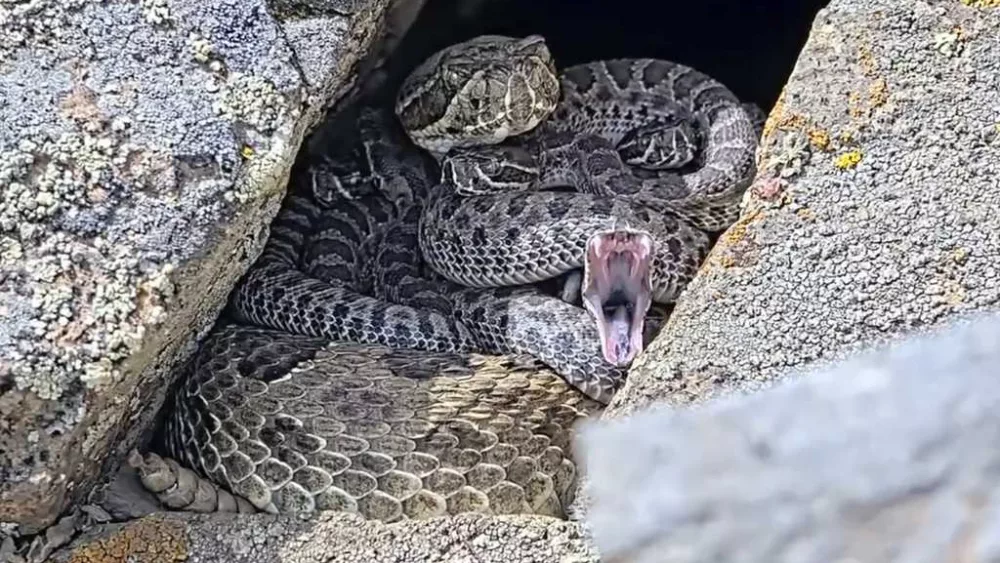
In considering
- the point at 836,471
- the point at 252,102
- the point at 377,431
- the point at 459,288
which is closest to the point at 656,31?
the point at 459,288

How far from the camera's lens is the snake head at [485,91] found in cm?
401

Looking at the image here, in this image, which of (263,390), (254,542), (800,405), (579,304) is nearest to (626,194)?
(579,304)

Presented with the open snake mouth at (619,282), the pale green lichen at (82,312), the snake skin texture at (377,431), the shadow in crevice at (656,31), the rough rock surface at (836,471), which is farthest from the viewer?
the shadow in crevice at (656,31)

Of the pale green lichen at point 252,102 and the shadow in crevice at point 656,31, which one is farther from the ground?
the pale green lichen at point 252,102

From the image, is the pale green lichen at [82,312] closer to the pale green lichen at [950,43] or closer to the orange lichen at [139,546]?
the orange lichen at [139,546]

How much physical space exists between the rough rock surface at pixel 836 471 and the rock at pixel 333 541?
161 centimetres

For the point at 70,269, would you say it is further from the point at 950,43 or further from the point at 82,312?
the point at 950,43

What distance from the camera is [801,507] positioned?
45.2 inches

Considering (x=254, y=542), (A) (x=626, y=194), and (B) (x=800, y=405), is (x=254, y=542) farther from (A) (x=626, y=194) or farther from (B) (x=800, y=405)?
(B) (x=800, y=405)

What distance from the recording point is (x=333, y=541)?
2.88m

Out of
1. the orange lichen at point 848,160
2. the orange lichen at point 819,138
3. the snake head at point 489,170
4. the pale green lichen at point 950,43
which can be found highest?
the pale green lichen at point 950,43

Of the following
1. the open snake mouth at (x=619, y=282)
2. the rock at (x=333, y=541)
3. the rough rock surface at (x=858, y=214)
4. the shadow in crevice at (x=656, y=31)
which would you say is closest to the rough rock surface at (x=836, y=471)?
the rough rock surface at (x=858, y=214)

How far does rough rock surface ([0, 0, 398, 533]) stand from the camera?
2609mm

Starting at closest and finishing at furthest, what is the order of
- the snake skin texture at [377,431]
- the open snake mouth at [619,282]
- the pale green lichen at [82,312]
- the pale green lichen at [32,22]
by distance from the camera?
the pale green lichen at [82,312] < the pale green lichen at [32,22] < the snake skin texture at [377,431] < the open snake mouth at [619,282]
